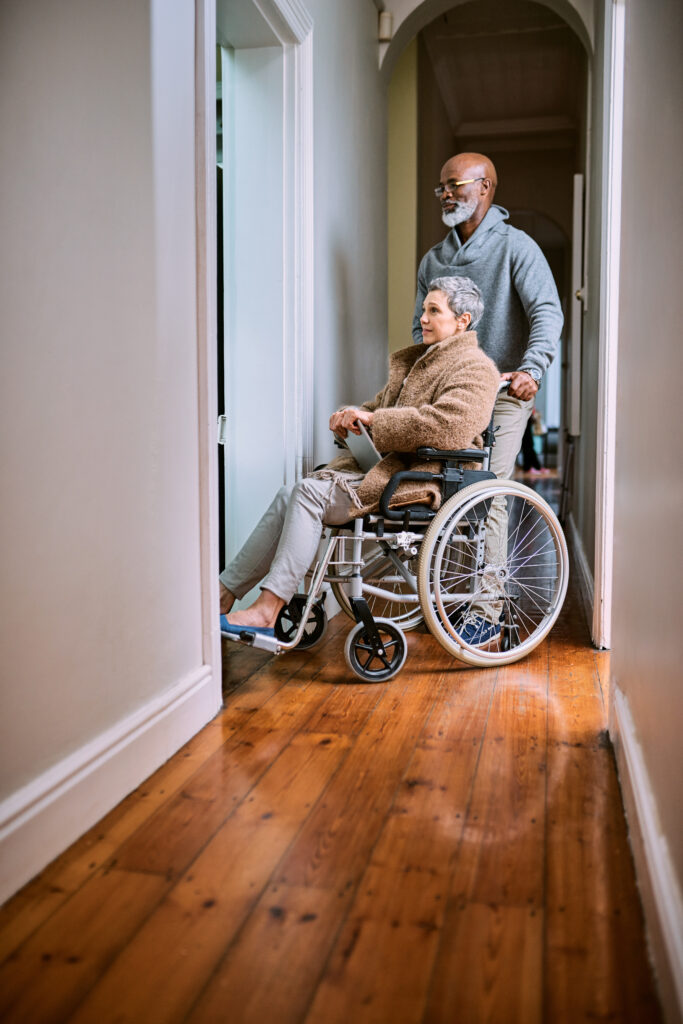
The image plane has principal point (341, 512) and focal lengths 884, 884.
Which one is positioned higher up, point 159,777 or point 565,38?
point 565,38

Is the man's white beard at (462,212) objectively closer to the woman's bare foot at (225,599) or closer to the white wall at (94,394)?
the white wall at (94,394)

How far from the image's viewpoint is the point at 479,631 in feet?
8.70

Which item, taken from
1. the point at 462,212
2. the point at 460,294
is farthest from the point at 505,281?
the point at 460,294

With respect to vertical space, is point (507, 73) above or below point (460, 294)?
above

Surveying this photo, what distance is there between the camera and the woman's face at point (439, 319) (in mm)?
2650

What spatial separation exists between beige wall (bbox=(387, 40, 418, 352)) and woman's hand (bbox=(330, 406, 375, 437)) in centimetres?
249

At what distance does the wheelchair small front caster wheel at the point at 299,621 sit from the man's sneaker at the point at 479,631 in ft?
1.38

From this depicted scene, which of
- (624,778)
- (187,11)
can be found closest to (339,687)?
(624,778)

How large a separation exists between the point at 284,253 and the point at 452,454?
0.93 metres

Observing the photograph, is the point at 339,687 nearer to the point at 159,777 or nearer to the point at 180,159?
the point at 159,777

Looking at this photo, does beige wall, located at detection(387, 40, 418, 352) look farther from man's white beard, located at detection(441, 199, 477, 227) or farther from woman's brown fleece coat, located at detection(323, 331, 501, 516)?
woman's brown fleece coat, located at detection(323, 331, 501, 516)

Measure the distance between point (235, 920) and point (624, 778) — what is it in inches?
29.6

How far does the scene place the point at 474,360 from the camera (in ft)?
8.25

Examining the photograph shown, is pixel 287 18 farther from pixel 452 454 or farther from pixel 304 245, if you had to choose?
pixel 452 454
